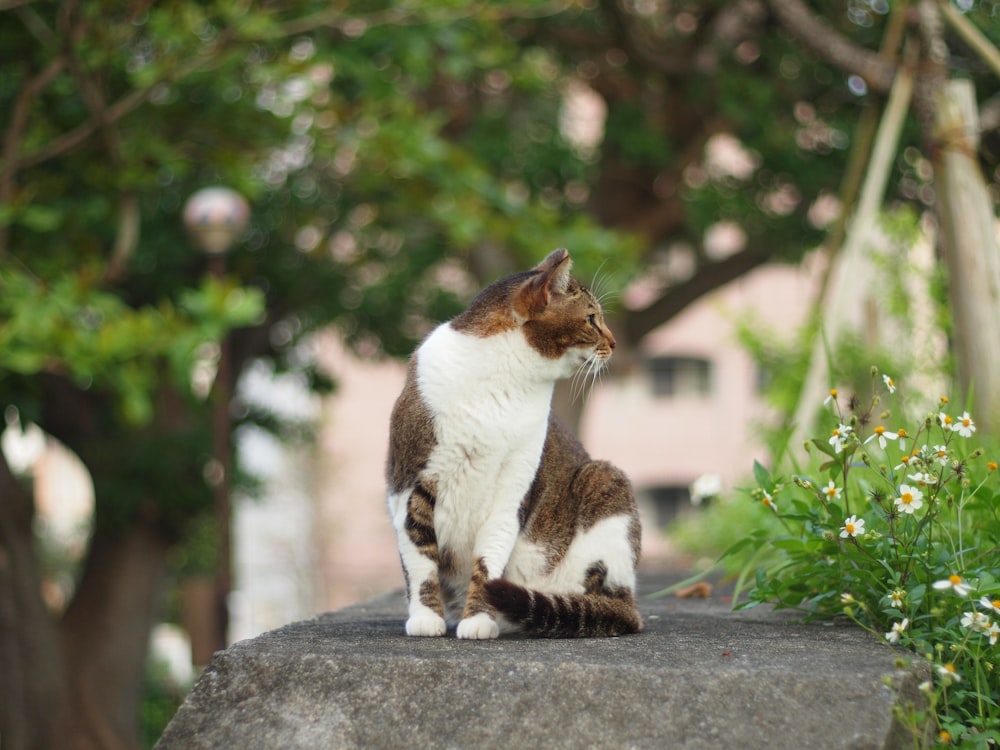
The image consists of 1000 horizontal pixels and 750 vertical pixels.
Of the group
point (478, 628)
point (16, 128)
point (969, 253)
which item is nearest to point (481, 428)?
point (478, 628)

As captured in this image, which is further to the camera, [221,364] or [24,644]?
[221,364]

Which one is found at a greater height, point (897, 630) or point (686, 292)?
point (686, 292)

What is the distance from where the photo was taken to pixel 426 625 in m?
2.85

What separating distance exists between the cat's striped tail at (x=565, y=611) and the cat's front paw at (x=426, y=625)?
0.65 feet

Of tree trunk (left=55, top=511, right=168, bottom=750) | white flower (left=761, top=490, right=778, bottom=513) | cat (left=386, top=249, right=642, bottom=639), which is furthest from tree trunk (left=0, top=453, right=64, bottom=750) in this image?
white flower (left=761, top=490, right=778, bottom=513)

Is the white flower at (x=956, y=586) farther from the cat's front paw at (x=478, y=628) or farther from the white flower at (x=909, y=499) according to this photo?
the cat's front paw at (x=478, y=628)

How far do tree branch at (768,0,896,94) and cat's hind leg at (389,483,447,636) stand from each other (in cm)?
319

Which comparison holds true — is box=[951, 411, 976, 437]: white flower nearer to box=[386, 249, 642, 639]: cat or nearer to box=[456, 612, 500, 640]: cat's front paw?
box=[386, 249, 642, 639]: cat

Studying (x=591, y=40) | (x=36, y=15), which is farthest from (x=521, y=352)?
(x=591, y=40)

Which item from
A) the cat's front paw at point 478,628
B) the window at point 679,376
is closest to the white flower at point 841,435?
the cat's front paw at point 478,628

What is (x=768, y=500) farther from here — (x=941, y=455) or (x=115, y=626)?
(x=115, y=626)

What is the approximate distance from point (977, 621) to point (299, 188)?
7.91 metres

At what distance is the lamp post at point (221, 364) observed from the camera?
816 cm

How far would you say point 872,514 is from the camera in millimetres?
2879
